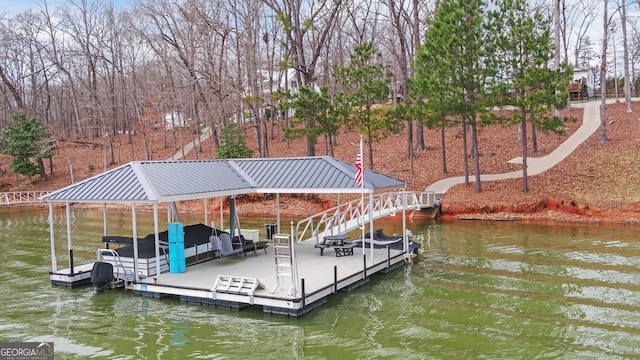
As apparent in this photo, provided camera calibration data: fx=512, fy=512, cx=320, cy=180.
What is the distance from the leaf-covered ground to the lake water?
6984mm

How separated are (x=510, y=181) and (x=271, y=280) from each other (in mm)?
19476

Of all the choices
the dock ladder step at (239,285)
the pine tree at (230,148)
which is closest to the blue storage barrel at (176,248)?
the dock ladder step at (239,285)

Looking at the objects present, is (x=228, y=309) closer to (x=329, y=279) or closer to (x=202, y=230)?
(x=329, y=279)

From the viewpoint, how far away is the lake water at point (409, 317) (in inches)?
382

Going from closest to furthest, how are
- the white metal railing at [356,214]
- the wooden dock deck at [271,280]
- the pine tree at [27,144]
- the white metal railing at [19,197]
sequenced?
the wooden dock deck at [271,280]
the white metal railing at [356,214]
the white metal railing at [19,197]
the pine tree at [27,144]

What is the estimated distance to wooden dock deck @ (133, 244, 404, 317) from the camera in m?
11.7

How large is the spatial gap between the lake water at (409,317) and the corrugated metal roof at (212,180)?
276cm

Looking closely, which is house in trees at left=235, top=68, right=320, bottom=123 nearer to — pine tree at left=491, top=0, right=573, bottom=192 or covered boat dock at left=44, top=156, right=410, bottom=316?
pine tree at left=491, top=0, right=573, bottom=192

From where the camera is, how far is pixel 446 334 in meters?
10.4

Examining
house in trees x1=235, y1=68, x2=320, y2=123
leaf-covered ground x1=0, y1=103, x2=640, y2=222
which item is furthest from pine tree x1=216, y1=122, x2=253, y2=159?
leaf-covered ground x1=0, y1=103, x2=640, y2=222

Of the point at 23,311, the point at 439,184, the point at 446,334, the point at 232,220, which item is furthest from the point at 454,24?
the point at 23,311

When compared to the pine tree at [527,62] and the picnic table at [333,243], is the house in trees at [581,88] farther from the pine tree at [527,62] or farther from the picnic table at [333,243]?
the picnic table at [333,243]

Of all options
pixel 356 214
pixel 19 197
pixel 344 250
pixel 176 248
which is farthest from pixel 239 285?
pixel 19 197

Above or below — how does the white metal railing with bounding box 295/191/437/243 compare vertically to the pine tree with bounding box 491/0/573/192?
below
